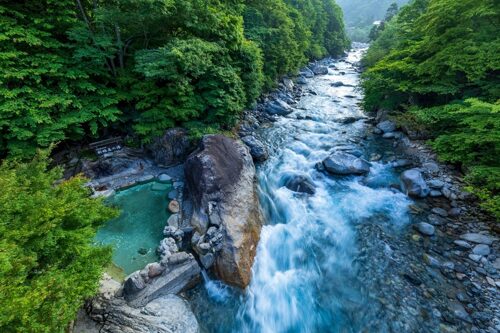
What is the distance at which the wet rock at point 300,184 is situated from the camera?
9984mm

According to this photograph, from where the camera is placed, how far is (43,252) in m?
3.98

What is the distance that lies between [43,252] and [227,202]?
4778 millimetres

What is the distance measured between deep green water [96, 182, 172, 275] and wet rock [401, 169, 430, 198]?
9.49 metres

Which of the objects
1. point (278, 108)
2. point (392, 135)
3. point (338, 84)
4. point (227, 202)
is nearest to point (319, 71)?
point (338, 84)

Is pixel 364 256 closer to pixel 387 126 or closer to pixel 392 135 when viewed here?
pixel 392 135

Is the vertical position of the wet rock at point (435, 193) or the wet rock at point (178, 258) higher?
the wet rock at point (178, 258)

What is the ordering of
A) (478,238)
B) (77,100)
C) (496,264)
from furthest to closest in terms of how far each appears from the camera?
(77,100), (478,238), (496,264)

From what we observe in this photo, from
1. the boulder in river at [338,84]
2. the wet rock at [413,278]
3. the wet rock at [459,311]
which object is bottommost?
the wet rock at [459,311]

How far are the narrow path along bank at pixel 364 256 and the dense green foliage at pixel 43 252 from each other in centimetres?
299

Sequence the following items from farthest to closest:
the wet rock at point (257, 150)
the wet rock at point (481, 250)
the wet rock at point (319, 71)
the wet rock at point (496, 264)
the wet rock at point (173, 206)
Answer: the wet rock at point (319, 71)
the wet rock at point (257, 150)
the wet rock at point (173, 206)
the wet rock at point (481, 250)
the wet rock at point (496, 264)

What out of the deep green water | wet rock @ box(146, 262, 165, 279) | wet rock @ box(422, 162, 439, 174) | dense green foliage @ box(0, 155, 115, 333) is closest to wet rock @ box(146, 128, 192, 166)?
the deep green water

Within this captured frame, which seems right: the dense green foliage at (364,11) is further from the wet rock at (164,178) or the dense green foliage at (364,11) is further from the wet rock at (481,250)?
the wet rock at (481,250)

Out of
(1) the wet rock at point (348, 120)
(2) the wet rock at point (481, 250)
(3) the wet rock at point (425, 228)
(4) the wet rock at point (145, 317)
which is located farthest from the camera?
(1) the wet rock at point (348, 120)

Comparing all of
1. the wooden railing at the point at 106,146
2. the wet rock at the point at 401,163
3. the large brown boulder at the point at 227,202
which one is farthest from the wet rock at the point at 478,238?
the wooden railing at the point at 106,146
